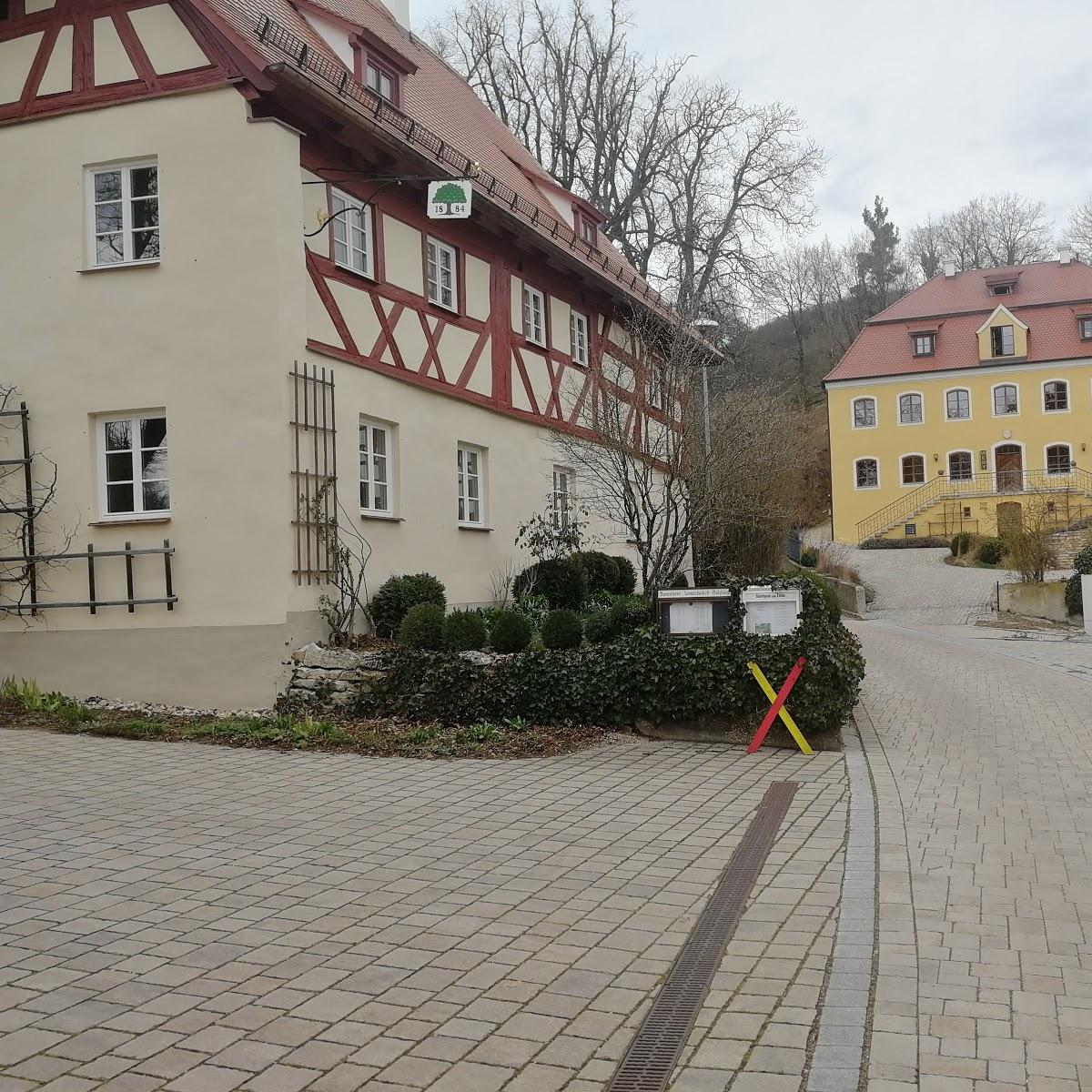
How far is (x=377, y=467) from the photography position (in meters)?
15.6

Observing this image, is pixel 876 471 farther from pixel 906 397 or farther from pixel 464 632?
pixel 464 632

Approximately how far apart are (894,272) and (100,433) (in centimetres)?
6750

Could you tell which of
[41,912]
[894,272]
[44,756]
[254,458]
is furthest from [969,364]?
[41,912]

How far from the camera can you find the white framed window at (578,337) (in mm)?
22234

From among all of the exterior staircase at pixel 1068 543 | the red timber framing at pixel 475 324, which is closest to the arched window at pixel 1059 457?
the exterior staircase at pixel 1068 543

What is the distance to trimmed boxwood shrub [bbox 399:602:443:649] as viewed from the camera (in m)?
13.2

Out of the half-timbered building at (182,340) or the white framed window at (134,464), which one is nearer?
the half-timbered building at (182,340)

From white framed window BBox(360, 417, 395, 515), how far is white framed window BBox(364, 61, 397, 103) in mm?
4825

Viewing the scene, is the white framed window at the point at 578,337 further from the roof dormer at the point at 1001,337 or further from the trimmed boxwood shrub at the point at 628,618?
the roof dormer at the point at 1001,337

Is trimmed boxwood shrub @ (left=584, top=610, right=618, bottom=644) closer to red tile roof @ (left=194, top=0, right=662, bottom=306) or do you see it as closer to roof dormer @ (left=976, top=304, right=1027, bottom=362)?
red tile roof @ (left=194, top=0, right=662, bottom=306)

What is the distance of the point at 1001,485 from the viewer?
51094 millimetres

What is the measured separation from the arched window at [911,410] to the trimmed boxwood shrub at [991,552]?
589 inches

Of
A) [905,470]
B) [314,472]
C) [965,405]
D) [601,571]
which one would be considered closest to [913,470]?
[905,470]

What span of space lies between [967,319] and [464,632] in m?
45.7
